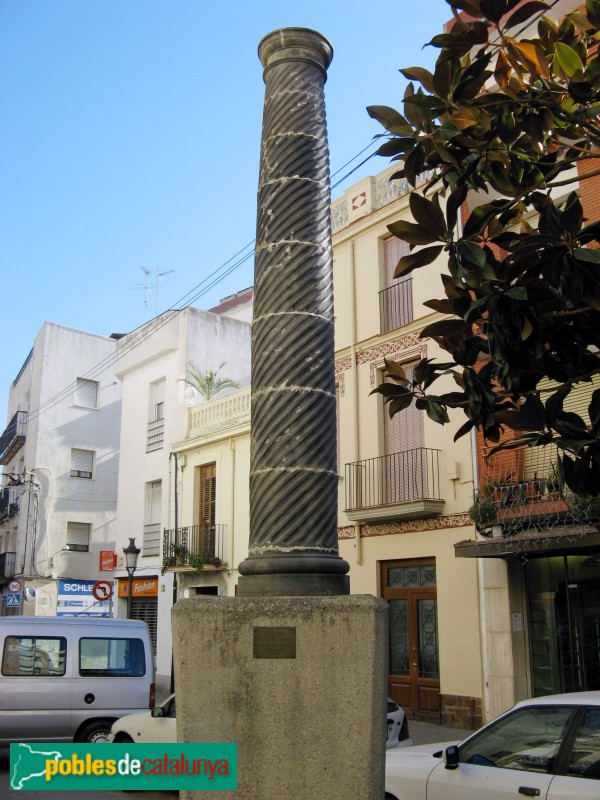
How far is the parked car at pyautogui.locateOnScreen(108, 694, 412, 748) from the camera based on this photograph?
9836 mm

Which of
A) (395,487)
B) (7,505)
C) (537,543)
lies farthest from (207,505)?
(7,505)

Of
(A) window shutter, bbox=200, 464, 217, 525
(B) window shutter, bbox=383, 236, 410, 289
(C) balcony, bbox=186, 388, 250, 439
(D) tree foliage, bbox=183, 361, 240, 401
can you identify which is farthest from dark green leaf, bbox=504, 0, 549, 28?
(D) tree foliage, bbox=183, 361, 240, 401

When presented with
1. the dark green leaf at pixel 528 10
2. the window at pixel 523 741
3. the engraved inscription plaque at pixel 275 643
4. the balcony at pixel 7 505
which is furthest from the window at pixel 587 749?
the balcony at pixel 7 505

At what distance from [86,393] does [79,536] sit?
5.99 meters

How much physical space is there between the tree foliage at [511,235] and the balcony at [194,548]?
55.1 feet

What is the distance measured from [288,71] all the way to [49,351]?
3157cm

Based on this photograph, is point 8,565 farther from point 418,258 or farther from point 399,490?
point 418,258

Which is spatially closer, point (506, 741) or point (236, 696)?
point (236, 696)

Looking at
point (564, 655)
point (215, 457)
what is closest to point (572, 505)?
point (564, 655)

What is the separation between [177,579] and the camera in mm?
23250

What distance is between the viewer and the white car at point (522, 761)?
568cm

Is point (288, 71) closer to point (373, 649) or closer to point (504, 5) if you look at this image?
point (504, 5)

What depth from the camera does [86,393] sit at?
118ft

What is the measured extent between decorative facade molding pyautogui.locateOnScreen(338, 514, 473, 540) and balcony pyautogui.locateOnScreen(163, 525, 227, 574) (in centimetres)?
469
